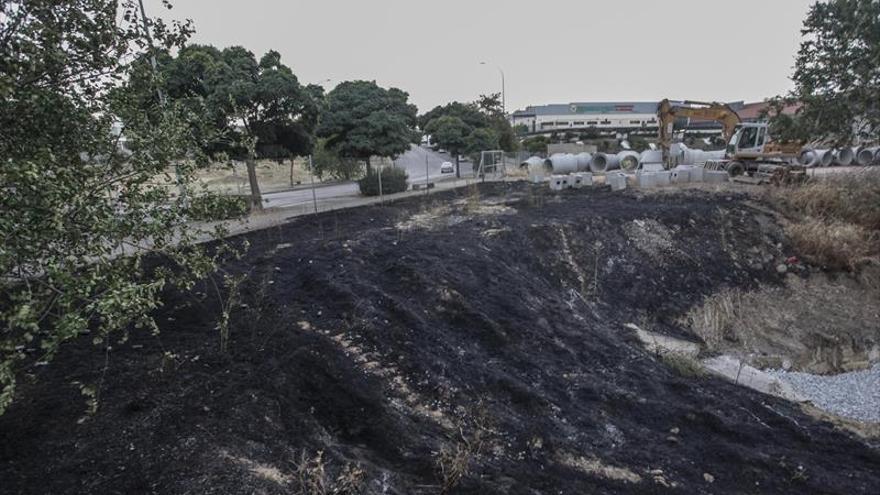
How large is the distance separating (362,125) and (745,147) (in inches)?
577

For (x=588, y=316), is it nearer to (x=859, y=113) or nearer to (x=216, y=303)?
(x=216, y=303)

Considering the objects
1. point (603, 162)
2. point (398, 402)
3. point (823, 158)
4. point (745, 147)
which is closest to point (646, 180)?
point (745, 147)

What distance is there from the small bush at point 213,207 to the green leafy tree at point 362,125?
1400 centimetres

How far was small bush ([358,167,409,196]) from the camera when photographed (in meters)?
19.2

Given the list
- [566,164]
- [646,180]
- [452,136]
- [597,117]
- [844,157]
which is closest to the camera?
[646,180]

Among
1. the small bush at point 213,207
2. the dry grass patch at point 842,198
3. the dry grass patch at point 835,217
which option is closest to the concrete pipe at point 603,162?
the dry grass patch at point 835,217

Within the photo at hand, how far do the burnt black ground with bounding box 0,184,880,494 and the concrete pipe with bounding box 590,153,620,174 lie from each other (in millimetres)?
20447

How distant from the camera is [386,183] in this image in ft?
64.7

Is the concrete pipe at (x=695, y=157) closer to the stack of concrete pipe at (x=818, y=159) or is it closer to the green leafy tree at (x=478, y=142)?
the stack of concrete pipe at (x=818, y=159)

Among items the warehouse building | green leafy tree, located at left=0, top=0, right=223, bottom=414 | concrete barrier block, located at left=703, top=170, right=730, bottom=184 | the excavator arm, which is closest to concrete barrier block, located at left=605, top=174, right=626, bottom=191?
concrete barrier block, located at left=703, top=170, right=730, bottom=184

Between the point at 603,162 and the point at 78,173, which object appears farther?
the point at 603,162

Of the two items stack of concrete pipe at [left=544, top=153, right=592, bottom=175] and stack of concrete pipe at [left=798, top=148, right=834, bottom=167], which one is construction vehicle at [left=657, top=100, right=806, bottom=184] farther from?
stack of concrete pipe at [left=798, top=148, right=834, bottom=167]

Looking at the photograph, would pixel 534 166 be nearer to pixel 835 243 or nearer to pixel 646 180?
pixel 646 180

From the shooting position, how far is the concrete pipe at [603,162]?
26672 millimetres
